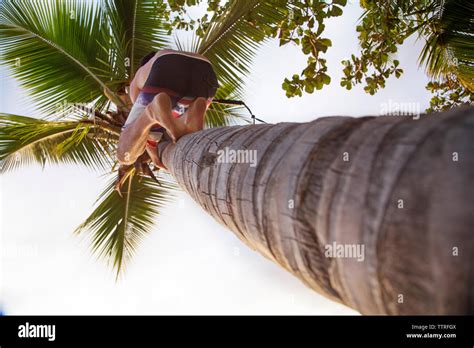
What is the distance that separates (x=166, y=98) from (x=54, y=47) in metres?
2.49

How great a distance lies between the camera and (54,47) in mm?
3871

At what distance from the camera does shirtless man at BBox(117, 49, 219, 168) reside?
2385 millimetres

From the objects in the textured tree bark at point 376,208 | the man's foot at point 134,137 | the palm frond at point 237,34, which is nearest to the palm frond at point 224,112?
the palm frond at point 237,34

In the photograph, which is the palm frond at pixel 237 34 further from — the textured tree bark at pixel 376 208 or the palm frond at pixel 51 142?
the textured tree bark at pixel 376 208

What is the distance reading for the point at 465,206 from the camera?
19.7 inches

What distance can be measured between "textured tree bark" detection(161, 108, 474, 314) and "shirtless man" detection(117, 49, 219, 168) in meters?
1.51

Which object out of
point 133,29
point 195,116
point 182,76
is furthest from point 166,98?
point 133,29

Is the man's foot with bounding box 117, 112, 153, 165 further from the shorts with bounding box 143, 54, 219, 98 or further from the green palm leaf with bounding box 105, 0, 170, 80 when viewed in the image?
the green palm leaf with bounding box 105, 0, 170, 80

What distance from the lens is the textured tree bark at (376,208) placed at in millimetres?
519

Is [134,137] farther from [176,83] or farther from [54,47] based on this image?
[54,47]

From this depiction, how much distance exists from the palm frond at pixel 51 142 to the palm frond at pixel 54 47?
0.98ft

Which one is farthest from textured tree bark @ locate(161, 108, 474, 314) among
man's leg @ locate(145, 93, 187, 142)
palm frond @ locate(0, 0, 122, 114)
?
palm frond @ locate(0, 0, 122, 114)
